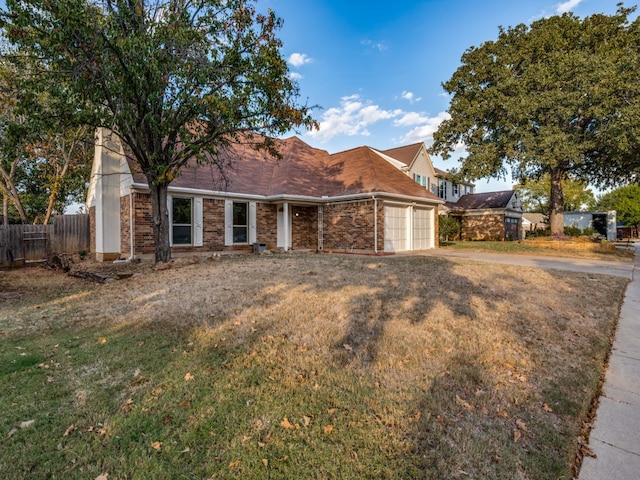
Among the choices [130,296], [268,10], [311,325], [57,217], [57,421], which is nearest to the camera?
[57,421]

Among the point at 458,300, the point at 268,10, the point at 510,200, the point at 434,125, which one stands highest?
the point at 434,125

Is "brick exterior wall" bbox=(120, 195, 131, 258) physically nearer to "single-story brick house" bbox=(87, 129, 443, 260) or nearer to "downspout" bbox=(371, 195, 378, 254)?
"single-story brick house" bbox=(87, 129, 443, 260)

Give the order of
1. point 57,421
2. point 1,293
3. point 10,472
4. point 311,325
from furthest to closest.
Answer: point 1,293 → point 311,325 → point 57,421 → point 10,472

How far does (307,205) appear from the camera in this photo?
53.3ft

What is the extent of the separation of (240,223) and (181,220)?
101 inches

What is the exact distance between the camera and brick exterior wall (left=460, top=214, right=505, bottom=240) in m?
27.8

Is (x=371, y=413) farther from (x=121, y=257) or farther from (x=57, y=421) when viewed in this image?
(x=121, y=257)

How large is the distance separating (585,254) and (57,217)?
975 inches

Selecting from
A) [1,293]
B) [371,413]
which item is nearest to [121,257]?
[1,293]

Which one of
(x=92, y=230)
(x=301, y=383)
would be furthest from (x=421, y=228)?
(x=92, y=230)

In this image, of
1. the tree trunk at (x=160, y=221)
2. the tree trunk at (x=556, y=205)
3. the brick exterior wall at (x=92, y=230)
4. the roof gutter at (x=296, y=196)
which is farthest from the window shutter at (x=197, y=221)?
the tree trunk at (x=556, y=205)

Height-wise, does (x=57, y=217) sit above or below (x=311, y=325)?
above

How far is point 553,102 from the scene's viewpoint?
53.6 ft

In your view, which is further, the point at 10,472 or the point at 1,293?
the point at 1,293
